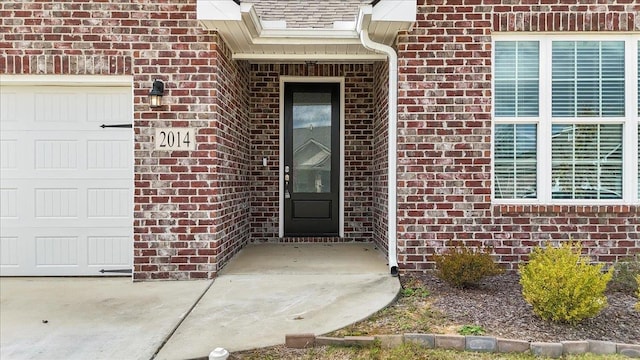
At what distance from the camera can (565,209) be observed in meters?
5.51

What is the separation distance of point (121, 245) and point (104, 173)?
0.94 m

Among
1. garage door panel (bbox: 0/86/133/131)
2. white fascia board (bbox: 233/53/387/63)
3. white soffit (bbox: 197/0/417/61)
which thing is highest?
white soffit (bbox: 197/0/417/61)

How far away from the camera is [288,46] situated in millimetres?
6098

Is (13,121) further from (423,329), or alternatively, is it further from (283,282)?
(423,329)

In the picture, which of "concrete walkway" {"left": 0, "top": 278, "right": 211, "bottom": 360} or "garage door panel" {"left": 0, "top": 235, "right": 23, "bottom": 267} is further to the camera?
"garage door panel" {"left": 0, "top": 235, "right": 23, "bottom": 267}

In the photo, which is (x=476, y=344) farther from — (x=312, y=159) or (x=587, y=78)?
(x=312, y=159)

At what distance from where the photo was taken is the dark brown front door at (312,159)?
7.76 m

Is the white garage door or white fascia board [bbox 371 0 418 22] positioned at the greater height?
white fascia board [bbox 371 0 418 22]

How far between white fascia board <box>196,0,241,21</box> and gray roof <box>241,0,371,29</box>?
812 mm

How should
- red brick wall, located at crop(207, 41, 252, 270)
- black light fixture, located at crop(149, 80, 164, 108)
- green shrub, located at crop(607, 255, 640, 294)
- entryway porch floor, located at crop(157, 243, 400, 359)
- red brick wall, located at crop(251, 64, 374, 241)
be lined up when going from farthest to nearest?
red brick wall, located at crop(251, 64, 374, 241)
red brick wall, located at crop(207, 41, 252, 270)
black light fixture, located at crop(149, 80, 164, 108)
green shrub, located at crop(607, 255, 640, 294)
entryway porch floor, located at crop(157, 243, 400, 359)

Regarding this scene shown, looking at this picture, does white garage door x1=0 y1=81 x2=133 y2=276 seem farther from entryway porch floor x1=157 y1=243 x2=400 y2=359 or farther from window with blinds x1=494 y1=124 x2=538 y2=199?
window with blinds x1=494 y1=124 x2=538 y2=199

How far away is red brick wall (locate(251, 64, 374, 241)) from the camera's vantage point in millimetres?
7715

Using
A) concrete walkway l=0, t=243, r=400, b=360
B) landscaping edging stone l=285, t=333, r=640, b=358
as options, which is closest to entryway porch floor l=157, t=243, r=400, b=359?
concrete walkway l=0, t=243, r=400, b=360

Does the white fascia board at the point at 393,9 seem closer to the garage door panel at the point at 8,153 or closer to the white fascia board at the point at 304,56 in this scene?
the white fascia board at the point at 304,56
